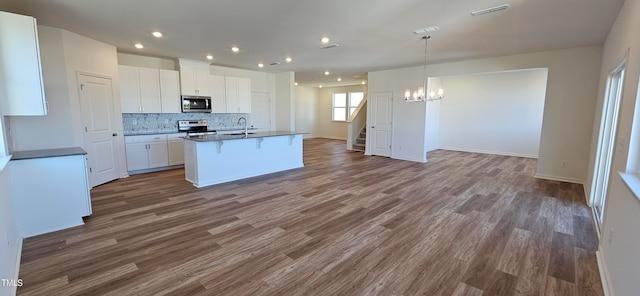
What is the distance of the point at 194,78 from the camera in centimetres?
657

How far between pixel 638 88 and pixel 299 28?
3.56 meters

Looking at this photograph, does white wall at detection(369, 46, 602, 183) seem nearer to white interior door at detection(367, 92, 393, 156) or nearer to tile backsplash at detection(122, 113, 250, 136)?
white interior door at detection(367, 92, 393, 156)

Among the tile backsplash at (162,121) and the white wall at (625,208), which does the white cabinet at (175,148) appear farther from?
the white wall at (625,208)

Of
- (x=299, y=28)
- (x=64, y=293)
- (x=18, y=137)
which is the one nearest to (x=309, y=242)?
(x=64, y=293)

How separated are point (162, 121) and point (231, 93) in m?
1.77

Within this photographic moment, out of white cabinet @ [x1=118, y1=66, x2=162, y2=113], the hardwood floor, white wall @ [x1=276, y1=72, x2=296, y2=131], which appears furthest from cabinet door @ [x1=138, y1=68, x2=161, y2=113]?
white wall @ [x1=276, y1=72, x2=296, y2=131]

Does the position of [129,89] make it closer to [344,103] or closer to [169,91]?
[169,91]

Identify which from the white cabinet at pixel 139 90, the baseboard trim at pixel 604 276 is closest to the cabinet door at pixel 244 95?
the white cabinet at pixel 139 90

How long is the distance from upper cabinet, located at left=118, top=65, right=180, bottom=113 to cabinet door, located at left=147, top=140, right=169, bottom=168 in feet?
2.41

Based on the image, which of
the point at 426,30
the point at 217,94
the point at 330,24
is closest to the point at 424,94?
the point at 426,30

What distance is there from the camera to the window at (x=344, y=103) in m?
12.1

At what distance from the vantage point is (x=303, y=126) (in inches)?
502

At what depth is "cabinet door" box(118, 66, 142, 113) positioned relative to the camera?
18.3 ft

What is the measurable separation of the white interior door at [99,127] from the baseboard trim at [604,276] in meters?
6.55
